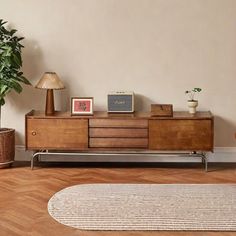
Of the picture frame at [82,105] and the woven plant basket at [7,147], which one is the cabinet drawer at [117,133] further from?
the woven plant basket at [7,147]

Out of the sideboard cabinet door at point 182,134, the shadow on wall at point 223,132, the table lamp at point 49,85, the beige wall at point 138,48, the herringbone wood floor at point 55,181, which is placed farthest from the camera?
the shadow on wall at point 223,132

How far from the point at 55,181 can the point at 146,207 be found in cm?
116

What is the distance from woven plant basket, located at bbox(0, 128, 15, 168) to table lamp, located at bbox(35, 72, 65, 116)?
0.42 metres

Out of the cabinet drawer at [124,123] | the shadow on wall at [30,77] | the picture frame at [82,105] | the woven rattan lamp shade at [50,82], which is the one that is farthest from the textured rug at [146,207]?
the shadow on wall at [30,77]

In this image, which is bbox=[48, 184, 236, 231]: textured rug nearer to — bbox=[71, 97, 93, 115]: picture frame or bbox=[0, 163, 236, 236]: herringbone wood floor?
bbox=[0, 163, 236, 236]: herringbone wood floor

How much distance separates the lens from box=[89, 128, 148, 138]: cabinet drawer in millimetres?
4659

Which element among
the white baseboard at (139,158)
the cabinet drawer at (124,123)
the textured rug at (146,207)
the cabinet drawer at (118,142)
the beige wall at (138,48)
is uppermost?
the beige wall at (138,48)

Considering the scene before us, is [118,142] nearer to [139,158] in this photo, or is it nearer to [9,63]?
[139,158]

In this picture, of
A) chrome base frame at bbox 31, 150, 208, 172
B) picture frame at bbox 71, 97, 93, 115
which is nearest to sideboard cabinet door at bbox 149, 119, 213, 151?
chrome base frame at bbox 31, 150, 208, 172

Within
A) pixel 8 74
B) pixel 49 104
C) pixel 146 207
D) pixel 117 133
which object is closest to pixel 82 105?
pixel 49 104

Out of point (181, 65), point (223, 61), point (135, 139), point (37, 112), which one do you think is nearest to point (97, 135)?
point (135, 139)

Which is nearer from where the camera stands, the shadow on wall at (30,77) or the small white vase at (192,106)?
the small white vase at (192,106)

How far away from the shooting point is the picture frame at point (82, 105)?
4777 millimetres

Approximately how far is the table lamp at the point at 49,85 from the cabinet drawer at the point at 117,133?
A: 459mm
